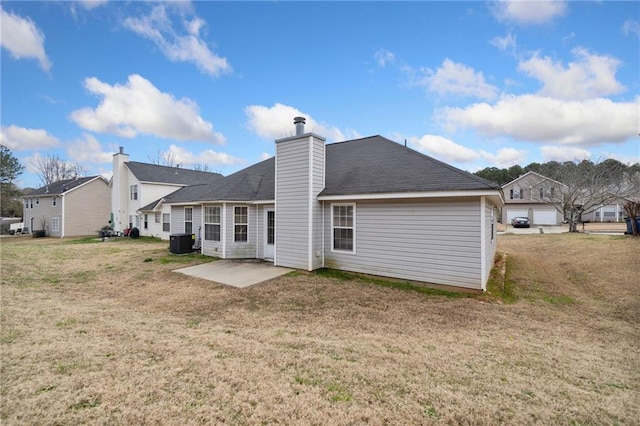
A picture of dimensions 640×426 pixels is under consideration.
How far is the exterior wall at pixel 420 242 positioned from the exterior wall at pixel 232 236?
4.24 m

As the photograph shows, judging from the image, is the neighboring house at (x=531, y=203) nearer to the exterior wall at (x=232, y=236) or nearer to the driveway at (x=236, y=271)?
the exterior wall at (x=232, y=236)

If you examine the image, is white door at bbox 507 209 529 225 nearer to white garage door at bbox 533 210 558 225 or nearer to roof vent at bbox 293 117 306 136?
white garage door at bbox 533 210 558 225

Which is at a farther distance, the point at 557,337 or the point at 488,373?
the point at 557,337

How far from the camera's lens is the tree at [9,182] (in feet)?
108

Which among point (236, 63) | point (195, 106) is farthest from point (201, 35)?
point (195, 106)

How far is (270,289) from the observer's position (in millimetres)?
7574

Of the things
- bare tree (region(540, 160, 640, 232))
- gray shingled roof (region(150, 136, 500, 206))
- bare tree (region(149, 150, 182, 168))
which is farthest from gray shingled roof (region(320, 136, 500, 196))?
bare tree (region(149, 150, 182, 168))

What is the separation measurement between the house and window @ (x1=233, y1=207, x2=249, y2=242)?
0.04 metres

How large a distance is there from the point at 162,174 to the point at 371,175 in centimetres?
2247

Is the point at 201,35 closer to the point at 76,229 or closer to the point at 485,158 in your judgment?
the point at 76,229

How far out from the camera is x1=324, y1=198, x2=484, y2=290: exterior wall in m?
7.32

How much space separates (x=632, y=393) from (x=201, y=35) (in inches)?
652

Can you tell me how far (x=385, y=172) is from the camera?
9250mm

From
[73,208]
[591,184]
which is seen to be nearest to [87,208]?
[73,208]
